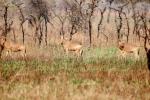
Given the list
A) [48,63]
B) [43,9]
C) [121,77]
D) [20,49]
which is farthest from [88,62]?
[43,9]

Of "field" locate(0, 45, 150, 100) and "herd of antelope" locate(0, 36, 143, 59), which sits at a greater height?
"herd of antelope" locate(0, 36, 143, 59)

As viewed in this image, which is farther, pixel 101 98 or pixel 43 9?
pixel 43 9

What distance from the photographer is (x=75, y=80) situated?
14.0 metres

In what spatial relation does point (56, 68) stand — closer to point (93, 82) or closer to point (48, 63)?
point (48, 63)

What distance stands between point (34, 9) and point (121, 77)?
31940mm

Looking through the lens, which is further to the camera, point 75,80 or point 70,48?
point 70,48

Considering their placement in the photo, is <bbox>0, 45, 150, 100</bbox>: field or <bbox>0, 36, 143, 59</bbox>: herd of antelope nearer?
<bbox>0, 45, 150, 100</bbox>: field

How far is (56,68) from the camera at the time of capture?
16828mm

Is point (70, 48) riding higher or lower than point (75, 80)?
higher

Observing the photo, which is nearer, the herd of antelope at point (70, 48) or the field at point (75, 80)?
the field at point (75, 80)

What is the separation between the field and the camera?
11.7 m

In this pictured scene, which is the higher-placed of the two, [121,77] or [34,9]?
[34,9]

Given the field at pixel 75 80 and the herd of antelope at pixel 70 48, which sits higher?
the herd of antelope at pixel 70 48

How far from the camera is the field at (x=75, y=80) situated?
1167 cm
